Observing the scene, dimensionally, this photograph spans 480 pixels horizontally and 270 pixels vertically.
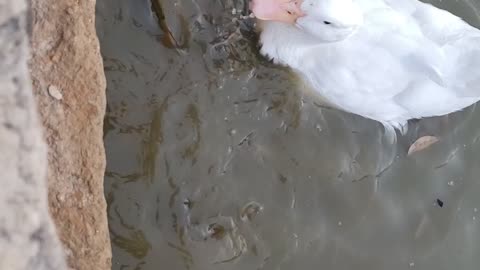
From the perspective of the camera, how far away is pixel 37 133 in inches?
85.8

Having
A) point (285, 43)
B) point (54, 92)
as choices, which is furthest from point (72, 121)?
point (285, 43)

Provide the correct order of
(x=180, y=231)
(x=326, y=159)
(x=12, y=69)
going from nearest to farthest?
(x=12, y=69) → (x=180, y=231) → (x=326, y=159)

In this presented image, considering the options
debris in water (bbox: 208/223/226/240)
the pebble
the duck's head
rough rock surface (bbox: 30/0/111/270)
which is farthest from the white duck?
the pebble

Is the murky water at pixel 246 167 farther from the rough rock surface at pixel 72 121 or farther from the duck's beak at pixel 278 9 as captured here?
the rough rock surface at pixel 72 121

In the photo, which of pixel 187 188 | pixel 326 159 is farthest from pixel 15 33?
pixel 326 159

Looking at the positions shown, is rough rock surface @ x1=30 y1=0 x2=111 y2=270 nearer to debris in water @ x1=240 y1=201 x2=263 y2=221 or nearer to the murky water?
the murky water

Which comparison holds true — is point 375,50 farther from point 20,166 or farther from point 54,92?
point 20,166

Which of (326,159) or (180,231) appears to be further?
(326,159)

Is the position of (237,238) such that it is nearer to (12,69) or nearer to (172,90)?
(172,90)

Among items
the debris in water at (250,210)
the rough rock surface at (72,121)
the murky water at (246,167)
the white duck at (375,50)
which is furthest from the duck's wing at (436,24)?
the rough rock surface at (72,121)

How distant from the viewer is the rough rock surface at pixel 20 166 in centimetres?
212

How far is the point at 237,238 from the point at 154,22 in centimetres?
91

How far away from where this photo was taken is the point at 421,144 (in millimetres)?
3586

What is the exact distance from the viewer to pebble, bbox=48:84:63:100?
222 centimetres
